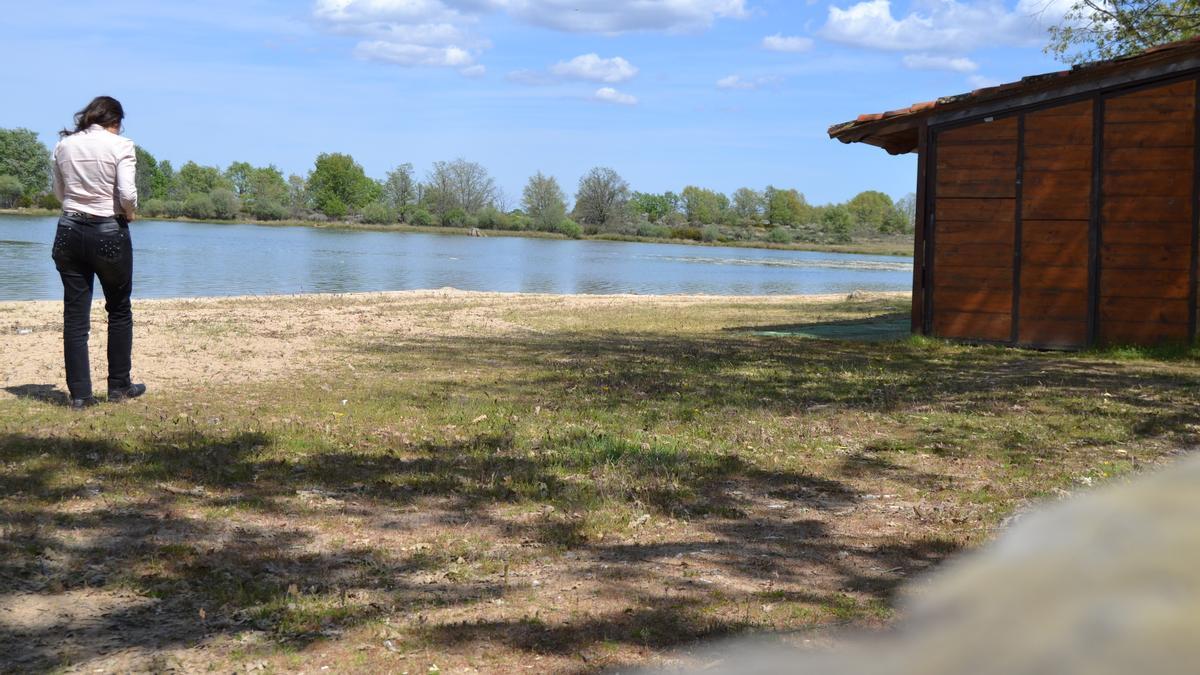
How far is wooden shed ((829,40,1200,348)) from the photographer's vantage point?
42.0 feet

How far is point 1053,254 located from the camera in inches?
539

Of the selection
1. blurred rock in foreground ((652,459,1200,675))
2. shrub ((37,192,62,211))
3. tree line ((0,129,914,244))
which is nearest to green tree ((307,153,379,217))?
tree line ((0,129,914,244))

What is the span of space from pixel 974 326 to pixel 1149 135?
3.23m

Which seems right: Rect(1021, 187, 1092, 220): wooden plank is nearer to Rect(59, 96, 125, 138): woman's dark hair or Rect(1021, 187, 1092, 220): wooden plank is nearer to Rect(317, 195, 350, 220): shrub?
Rect(59, 96, 125, 138): woman's dark hair

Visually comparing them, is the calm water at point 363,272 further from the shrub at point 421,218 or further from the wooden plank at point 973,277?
the shrub at point 421,218

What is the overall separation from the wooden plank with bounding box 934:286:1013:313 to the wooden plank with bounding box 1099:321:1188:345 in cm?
124

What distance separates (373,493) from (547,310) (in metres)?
16.4

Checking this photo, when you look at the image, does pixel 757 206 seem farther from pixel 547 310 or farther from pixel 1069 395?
pixel 1069 395

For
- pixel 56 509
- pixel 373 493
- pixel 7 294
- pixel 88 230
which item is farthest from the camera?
pixel 7 294

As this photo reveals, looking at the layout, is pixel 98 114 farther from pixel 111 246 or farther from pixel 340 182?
pixel 340 182

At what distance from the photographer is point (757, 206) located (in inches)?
6068

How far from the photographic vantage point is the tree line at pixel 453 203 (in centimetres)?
11725

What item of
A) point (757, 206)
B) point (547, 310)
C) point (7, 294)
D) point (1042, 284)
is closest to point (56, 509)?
point (1042, 284)

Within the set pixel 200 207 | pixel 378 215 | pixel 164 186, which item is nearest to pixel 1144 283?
pixel 378 215
